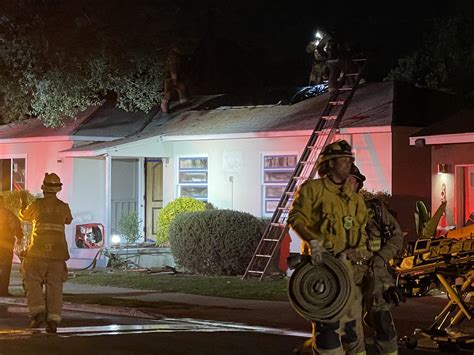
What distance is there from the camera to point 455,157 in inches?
720

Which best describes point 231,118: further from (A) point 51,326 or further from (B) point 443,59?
(B) point 443,59

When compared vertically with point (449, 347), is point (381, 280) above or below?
above

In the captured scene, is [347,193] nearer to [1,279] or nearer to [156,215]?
[1,279]

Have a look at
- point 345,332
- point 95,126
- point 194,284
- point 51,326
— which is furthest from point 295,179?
point 345,332

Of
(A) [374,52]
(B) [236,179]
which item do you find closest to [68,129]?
(B) [236,179]

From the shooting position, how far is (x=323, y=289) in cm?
715

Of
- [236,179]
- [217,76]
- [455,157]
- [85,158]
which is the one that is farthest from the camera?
[217,76]

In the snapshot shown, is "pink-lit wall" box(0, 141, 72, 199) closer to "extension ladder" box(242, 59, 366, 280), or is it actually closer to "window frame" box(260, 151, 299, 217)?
"window frame" box(260, 151, 299, 217)

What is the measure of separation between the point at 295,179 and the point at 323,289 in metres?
11.9

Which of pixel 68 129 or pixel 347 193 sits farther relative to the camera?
pixel 68 129

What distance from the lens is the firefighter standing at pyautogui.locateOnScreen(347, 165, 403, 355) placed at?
7586 mm

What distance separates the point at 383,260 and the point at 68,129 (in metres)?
16.9

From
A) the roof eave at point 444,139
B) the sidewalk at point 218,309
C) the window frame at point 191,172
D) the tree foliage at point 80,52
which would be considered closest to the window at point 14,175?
the tree foliage at point 80,52

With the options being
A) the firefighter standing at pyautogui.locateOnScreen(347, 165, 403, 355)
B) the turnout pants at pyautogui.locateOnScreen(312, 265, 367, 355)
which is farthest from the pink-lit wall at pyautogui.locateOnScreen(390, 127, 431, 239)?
the turnout pants at pyautogui.locateOnScreen(312, 265, 367, 355)
